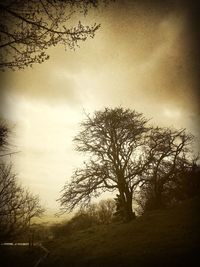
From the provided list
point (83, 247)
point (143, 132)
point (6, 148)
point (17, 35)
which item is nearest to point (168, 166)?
point (143, 132)

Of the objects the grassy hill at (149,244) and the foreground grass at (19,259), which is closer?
the grassy hill at (149,244)

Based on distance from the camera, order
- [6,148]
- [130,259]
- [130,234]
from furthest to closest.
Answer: [130,234]
[130,259]
[6,148]

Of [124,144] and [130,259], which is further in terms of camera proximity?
[124,144]

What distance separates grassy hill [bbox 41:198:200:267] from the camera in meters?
11.0

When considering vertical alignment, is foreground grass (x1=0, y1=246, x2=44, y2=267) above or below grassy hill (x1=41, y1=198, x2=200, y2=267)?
below

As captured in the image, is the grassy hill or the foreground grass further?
the foreground grass

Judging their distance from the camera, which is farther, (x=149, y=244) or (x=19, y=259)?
(x=19, y=259)

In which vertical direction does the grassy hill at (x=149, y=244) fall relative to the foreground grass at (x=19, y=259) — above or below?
above

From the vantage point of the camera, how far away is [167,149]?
21.1 meters

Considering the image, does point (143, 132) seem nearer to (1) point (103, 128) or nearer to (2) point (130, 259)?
(1) point (103, 128)

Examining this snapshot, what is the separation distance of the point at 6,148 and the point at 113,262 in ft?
24.4

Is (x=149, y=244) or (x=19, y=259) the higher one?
(x=149, y=244)

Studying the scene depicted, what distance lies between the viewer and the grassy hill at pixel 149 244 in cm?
1097

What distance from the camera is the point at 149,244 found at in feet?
44.5
